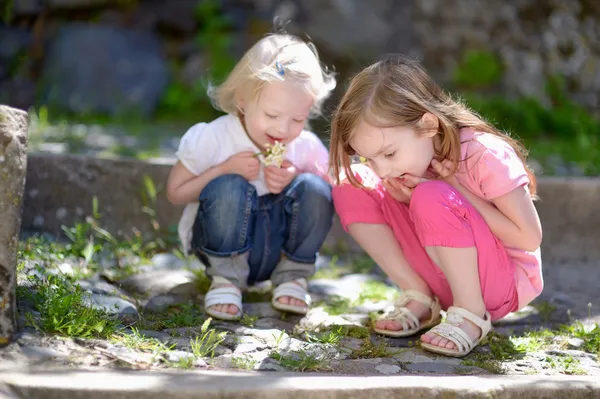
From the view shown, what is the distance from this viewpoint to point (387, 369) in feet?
7.13

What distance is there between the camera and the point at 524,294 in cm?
245

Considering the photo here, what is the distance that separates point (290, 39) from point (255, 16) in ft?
11.4

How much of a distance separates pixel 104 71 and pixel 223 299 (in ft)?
12.3

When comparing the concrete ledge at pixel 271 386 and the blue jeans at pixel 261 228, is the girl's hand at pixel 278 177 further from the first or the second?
the concrete ledge at pixel 271 386

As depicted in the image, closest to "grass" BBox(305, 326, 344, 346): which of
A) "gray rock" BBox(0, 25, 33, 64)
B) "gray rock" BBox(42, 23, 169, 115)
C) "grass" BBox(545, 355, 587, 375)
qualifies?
"grass" BBox(545, 355, 587, 375)

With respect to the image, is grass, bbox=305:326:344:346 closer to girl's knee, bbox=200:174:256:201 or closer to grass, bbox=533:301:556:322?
girl's knee, bbox=200:174:256:201

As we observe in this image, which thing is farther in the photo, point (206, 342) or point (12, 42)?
point (12, 42)

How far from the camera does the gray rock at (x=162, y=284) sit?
2.77 m

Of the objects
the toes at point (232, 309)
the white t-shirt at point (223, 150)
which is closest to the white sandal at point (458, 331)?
the toes at point (232, 309)

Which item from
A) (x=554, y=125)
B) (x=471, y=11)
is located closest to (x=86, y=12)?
(x=471, y=11)

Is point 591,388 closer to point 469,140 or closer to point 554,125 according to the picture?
point 469,140

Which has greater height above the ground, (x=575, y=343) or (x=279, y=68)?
(x=279, y=68)

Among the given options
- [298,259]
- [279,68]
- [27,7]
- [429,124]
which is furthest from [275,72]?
[27,7]

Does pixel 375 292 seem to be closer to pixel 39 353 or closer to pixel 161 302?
pixel 161 302
